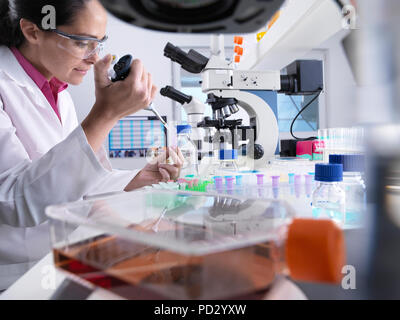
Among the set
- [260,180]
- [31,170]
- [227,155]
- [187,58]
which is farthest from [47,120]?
[260,180]

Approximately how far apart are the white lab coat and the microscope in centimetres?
48

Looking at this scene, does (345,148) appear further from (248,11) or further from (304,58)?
(248,11)

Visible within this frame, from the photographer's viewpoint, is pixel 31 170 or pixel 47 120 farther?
pixel 47 120

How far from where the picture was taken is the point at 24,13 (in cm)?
94

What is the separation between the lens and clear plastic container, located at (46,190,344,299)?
9.4 inches

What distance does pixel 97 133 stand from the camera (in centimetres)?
70

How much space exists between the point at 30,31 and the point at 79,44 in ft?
0.56

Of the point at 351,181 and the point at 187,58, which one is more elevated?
the point at 187,58

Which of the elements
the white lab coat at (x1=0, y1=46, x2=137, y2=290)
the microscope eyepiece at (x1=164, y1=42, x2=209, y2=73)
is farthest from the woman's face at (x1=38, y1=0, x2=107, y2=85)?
the microscope eyepiece at (x1=164, y1=42, x2=209, y2=73)

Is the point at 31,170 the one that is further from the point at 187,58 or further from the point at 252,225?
the point at 187,58

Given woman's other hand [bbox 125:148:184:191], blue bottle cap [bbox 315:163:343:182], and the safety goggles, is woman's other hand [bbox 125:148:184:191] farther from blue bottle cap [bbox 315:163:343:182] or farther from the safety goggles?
blue bottle cap [bbox 315:163:343:182]

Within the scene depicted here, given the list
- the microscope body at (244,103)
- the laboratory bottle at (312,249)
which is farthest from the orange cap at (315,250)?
the microscope body at (244,103)

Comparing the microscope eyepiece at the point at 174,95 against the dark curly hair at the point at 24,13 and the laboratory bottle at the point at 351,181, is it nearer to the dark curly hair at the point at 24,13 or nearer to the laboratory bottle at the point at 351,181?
Answer: the dark curly hair at the point at 24,13
